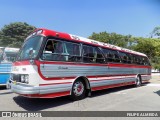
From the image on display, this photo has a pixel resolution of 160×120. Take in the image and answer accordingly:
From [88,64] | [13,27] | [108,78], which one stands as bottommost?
[108,78]

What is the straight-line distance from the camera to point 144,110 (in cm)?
683

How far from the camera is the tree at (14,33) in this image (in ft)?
149

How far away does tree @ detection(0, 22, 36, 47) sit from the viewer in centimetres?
4529

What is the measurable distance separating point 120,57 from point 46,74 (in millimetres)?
6241

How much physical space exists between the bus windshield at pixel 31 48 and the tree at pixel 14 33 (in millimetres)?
39203

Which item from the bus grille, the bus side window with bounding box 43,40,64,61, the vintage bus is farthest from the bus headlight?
the vintage bus

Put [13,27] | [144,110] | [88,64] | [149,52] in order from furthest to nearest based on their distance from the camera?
[13,27] < [149,52] < [88,64] < [144,110]

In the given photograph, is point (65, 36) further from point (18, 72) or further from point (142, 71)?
point (142, 71)

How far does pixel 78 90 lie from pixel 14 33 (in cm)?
4210

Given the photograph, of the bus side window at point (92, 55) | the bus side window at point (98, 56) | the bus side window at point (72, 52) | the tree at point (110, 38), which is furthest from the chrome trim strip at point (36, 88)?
the tree at point (110, 38)

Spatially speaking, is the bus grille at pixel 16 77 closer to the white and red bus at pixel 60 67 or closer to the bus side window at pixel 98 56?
the white and red bus at pixel 60 67

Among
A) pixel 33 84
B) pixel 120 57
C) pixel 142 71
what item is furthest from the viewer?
pixel 142 71

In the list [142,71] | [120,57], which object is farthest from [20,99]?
[142,71]

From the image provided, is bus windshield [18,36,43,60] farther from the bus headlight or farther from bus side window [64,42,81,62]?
bus side window [64,42,81,62]
